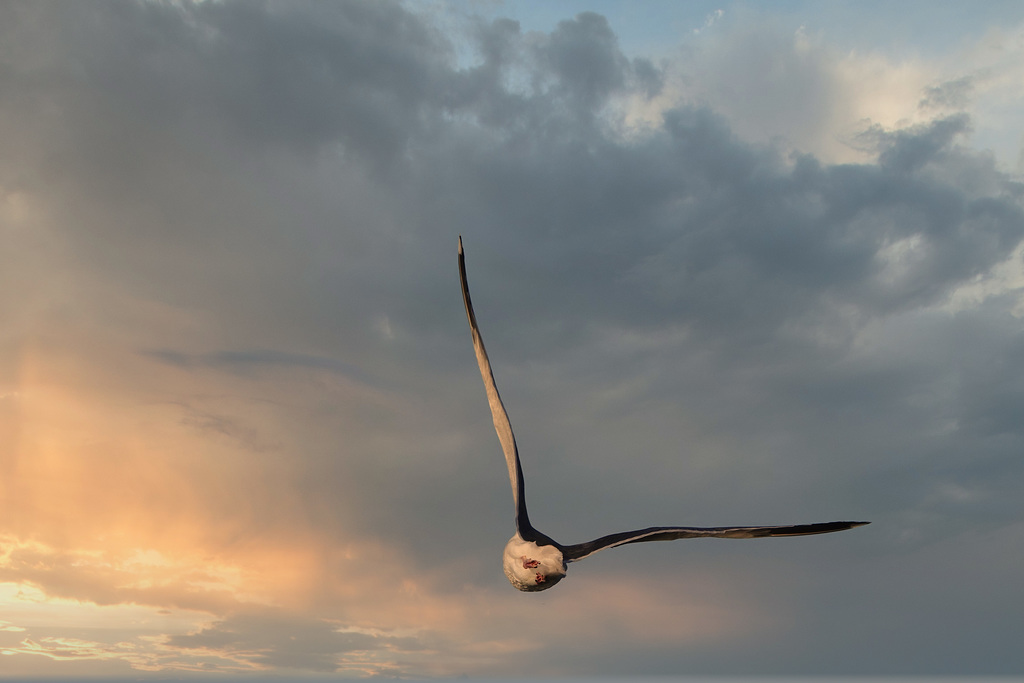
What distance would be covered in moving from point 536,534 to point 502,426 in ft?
14.2

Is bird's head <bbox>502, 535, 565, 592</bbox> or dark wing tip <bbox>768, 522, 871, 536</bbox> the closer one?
dark wing tip <bbox>768, 522, 871, 536</bbox>

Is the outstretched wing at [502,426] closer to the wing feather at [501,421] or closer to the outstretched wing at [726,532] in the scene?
the wing feather at [501,421]

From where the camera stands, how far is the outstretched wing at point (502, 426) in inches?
928

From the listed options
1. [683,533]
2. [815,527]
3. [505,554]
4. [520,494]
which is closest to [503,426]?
[520,494]

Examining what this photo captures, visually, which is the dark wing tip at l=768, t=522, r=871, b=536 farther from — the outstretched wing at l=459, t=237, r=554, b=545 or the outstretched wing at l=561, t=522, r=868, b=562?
the outstretched wing at l=459, t=237, r=554, b=545

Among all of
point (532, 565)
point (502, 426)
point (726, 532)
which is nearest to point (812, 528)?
point (726, 532)

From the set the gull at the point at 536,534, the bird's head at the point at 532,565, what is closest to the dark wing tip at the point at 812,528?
the gull at the point at 536,534

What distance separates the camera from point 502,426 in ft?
85.5

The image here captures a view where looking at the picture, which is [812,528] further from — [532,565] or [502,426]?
[502,426]

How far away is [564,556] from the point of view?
72.5 feet

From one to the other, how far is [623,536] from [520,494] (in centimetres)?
433

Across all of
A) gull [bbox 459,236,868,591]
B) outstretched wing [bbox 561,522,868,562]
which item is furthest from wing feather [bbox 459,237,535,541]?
outstretched wing [bbox 561,522,868,562]

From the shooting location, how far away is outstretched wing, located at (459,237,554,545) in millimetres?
23578

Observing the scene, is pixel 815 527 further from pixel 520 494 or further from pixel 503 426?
pixel 503 426
